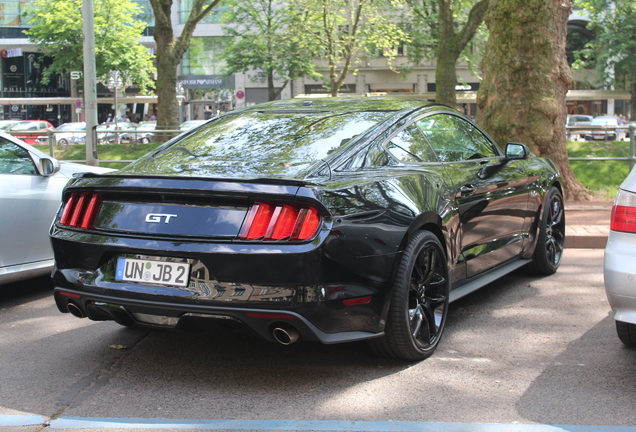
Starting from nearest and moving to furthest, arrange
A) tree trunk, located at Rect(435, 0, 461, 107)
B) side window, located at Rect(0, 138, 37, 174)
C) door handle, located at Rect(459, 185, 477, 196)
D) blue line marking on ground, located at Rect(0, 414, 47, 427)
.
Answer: blue line marking on ground, located at Rect(0, 414, 47, 427)
door handle, located at Rect(459, 185, 477, 196)
side window, located at Rect(0, 138, 37, 174)
tree trunk, located at Rect(435, 0, 461, 107)

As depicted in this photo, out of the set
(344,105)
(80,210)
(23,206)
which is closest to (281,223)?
(80,210)

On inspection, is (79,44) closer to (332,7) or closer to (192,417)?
(332,7)

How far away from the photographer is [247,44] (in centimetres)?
3900

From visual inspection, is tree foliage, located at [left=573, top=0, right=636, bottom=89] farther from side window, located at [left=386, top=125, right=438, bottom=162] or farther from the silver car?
the silver car

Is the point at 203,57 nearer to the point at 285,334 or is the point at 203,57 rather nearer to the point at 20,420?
the point at 285,334

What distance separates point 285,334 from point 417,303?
91 centimetres

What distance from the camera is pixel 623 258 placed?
12.0ft

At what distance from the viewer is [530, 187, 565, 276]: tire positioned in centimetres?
622

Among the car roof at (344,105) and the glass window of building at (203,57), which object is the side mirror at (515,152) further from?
the glass window of building at (203,57)

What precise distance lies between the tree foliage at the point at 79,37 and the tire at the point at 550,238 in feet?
114

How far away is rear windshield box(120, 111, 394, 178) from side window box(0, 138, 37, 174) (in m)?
1.70

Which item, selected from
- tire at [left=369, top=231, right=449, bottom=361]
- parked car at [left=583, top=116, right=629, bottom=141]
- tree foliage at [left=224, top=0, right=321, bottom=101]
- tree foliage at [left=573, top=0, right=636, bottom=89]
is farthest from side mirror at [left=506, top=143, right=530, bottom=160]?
tree foliage at [left=573, top=0, right=636, bottom=89]

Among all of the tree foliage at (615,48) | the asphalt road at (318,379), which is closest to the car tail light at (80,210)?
the asphalt road at (318,379)

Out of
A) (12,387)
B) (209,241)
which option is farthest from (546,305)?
(12,387)
